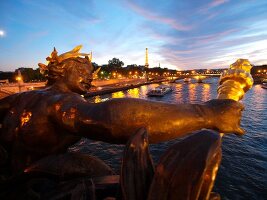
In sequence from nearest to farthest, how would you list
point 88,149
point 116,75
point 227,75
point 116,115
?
point 116,115, point 227,75, point 88,149, point 116,75

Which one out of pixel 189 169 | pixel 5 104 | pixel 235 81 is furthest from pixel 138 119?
pixel 5 104

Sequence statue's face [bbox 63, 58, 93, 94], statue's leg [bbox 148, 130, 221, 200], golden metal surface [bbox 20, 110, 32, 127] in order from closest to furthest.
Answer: statue's leg [bbox 148, 130, 221, 200]
golden metal surface [bbox 20, 110, 32, 127]
statue's face [bbox 63, 58, 93, 94]

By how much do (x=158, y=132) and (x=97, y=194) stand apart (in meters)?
0.79

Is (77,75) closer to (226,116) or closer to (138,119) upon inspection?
(138,119)

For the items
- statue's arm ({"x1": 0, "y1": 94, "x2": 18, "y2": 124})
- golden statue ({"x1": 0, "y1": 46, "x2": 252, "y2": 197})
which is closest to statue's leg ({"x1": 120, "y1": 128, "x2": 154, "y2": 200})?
golden statue ({"x1": 0, "y1": 46, "x2": 252, "y2": 197})

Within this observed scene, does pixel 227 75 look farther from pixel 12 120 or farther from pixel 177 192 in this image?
pixel 12 120

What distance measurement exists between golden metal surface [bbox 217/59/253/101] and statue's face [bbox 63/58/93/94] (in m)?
1.14

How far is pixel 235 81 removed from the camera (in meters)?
1.76

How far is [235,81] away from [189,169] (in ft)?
3.38

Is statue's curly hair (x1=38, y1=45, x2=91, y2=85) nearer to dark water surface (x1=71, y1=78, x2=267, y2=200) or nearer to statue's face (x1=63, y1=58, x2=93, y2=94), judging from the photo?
statue's face (x1=63, y1=58, x2=93, y2=94)

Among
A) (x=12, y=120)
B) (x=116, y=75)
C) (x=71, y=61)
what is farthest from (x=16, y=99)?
(x=116, y=75)

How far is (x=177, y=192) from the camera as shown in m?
1.02

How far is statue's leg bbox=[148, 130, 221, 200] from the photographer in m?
0.99

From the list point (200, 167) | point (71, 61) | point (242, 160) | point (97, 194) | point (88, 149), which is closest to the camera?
point (200, 167)
